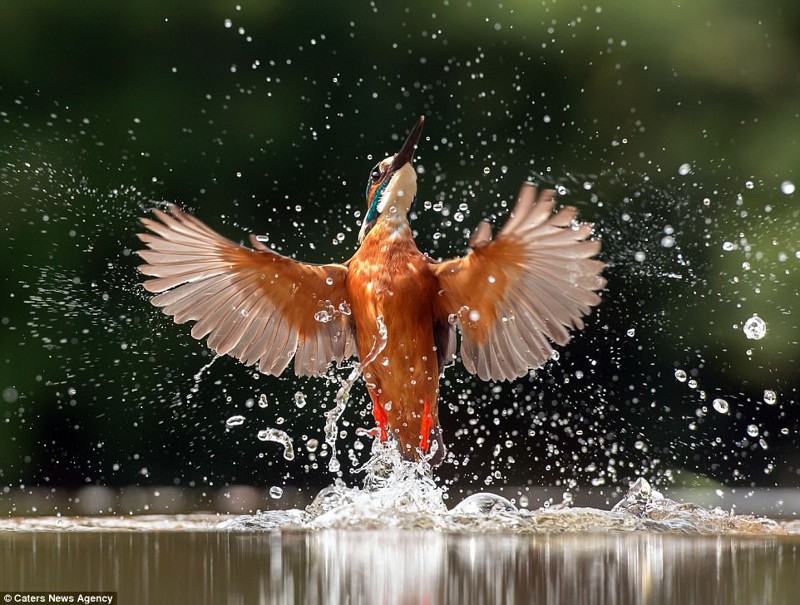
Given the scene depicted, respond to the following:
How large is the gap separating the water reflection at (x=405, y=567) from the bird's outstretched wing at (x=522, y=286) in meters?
0.56

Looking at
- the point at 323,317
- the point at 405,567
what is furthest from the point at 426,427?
the point at 405,567

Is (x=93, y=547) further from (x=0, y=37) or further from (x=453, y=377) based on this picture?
(x=0, y=37)

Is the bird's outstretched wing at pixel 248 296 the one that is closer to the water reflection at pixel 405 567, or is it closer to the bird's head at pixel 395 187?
the bird's head at pixel 395 187

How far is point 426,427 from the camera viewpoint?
9.32 feet

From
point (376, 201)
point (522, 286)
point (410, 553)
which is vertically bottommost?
A: point (410, 553)

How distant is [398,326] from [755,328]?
2779 mm

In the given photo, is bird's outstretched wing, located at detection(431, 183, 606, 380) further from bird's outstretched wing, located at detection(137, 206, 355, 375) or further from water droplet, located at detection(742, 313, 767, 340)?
water droplet, located at detection(742, 313, 767, 340)

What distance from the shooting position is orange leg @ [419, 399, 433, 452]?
2.84m

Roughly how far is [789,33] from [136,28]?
10.6ft

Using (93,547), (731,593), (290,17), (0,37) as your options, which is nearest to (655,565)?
(731,593)

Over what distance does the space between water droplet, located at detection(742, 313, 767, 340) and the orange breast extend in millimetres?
2587

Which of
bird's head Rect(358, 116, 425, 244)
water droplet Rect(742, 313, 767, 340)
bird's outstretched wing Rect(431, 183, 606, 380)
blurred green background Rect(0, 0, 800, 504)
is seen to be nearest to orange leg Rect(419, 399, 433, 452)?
bird's outstretched wing Rect(431, 183, 606, 380)

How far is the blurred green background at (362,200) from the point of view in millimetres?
5020

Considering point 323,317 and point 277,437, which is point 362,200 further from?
point 323,317
